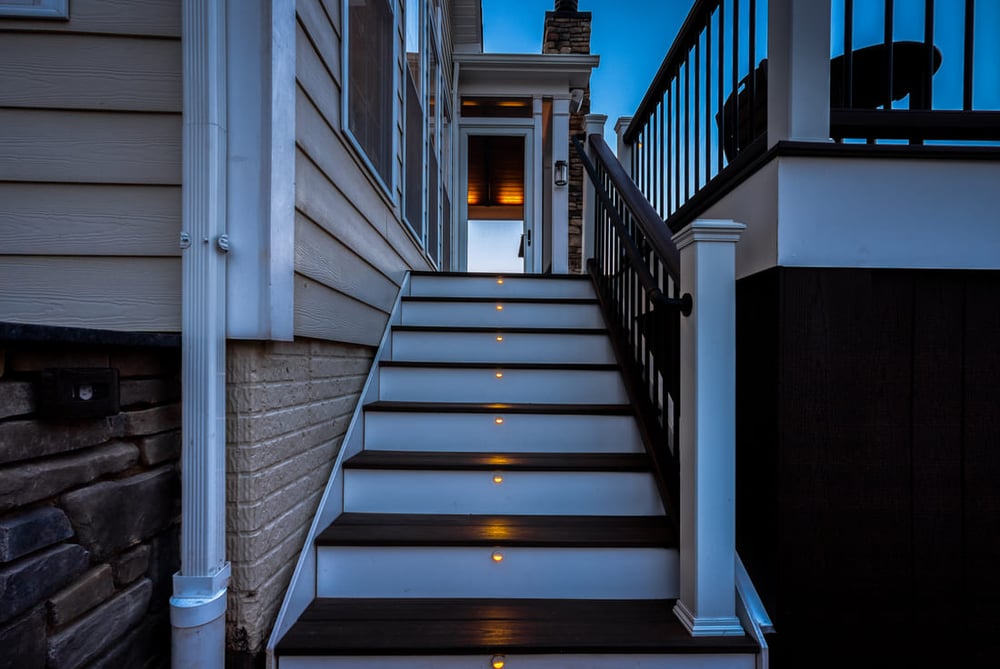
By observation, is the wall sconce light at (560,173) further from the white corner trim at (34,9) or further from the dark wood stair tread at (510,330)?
the white corner trim at (34,9)

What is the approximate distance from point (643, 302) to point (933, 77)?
1.19 meters

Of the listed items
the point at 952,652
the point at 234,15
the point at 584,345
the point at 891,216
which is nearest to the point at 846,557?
the point at 952,652

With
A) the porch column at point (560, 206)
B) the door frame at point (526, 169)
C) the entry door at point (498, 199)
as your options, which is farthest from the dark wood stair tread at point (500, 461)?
the entry door at point (498, 199)

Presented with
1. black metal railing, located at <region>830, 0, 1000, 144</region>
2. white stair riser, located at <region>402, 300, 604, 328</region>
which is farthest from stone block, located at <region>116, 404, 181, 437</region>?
black metal railing, located at <region>830, 0, 1000, 144</region>

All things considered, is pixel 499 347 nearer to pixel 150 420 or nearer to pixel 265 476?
pixel 265 476

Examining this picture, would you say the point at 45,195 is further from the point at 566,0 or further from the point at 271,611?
the point at 566,0

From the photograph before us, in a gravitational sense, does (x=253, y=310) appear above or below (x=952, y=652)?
above

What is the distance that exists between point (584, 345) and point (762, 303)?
115 centimetres

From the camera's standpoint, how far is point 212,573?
1073 millimetres

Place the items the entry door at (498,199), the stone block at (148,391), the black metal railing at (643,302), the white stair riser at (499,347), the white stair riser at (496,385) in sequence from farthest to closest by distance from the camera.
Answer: the entry door at (498,199) < the white stair riser at (499,347) < the white stair riser at (496,385) < the black metal railing at (643,302) < the stone block at (148,391)

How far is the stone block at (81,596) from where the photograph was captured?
840 millimetres

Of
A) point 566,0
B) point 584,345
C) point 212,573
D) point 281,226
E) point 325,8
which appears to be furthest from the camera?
point 566,0

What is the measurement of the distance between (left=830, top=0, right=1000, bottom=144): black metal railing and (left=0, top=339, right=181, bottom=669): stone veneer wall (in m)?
1.94

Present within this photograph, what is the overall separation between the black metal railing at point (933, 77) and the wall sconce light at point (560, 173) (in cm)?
357
